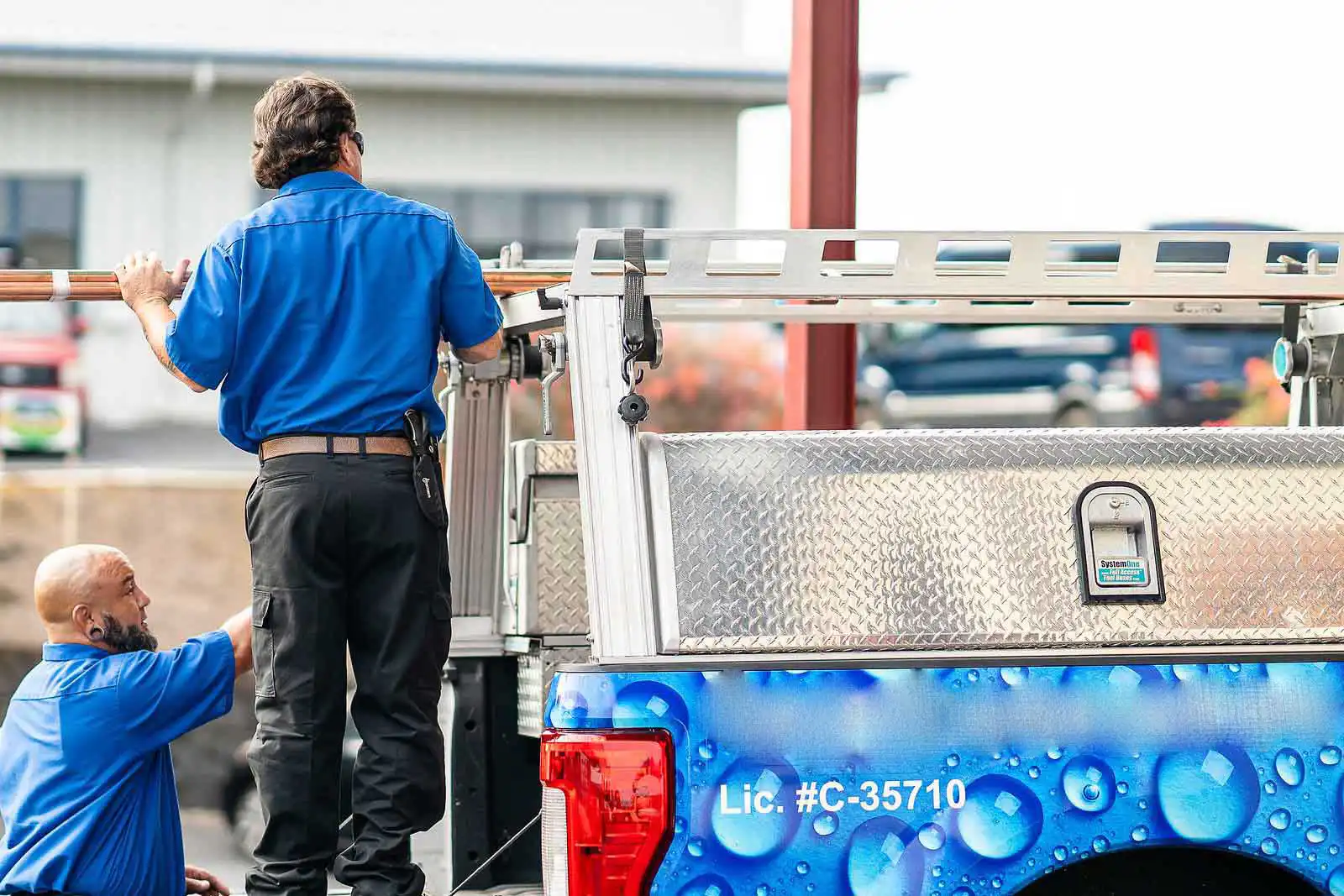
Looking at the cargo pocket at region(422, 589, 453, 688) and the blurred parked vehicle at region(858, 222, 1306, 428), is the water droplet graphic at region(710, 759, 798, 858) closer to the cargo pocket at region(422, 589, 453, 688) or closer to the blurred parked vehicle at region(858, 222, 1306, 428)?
the cargo pocket at region(422, 589, 453, 688)

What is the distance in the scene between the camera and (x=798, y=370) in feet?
19.0

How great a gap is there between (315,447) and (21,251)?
20126mm

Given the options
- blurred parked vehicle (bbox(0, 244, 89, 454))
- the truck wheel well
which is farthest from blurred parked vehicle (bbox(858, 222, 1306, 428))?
the truck wheel well

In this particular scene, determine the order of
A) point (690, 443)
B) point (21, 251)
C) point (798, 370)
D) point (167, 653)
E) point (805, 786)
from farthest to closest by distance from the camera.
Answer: point (21, 251), point (798, 370), point (167, 653), point (690, 443), point (805, 786)

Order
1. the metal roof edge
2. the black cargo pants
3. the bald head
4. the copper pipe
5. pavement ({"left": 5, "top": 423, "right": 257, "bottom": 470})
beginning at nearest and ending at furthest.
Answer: the black cargo pants < the copper pipe < the bald head < pavement ({"left": 5, "top": 423, "right": 257, "bottom": 470}) < the metal roof edge

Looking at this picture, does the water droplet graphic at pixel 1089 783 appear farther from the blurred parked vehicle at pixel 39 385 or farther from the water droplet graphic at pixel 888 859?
the blurred parked vehicle at pixel 39 385

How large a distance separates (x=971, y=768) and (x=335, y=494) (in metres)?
1.39

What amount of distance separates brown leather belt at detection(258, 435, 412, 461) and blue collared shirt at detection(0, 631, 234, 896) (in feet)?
1.94

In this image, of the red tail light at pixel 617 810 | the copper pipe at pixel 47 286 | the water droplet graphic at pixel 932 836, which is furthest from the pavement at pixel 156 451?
the water droplet graphic at pixel 932 836

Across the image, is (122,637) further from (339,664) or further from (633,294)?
(633,294)

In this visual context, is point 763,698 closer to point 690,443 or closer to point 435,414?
point 690,443

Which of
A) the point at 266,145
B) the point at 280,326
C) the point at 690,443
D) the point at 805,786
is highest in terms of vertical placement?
the point at 266,145

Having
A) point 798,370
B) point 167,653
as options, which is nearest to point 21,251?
point 798,370

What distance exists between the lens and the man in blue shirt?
3287 millimetres
